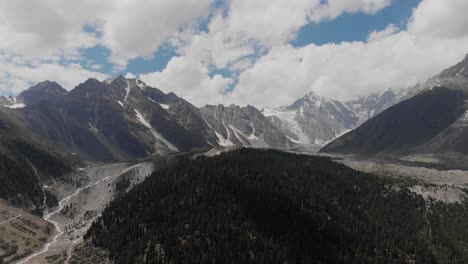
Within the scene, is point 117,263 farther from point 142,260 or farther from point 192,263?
point 192,263

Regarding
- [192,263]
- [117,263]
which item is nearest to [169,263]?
[192,263]

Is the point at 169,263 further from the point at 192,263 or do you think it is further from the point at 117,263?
the point at 117,263

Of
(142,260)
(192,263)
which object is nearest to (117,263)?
(142,260)
